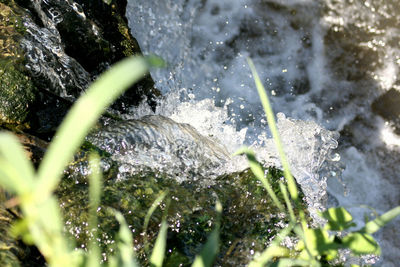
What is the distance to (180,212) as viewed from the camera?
208 centimetres

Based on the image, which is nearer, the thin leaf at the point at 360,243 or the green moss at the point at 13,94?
the thin leaf at the point at 360,243

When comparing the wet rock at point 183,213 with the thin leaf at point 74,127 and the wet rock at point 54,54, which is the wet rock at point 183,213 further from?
the thin leaf at point 74,127

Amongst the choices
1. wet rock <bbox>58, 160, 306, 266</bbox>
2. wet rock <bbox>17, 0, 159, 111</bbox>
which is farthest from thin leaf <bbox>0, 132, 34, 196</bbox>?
wet rock <bbox>17, 0, 159, 111</bbox>

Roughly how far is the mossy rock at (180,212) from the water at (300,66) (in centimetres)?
170

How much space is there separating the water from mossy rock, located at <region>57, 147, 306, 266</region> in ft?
5.57

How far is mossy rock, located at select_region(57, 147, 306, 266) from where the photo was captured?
1.81 meters

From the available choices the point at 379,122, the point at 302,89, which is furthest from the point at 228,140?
the point at 379,122

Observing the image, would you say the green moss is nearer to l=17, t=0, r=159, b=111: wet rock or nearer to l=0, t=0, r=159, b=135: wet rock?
l=0, t=0, r=159, b=135: wet rock

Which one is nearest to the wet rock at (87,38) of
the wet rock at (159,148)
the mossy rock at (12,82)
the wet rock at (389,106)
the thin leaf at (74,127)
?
the mossy rock at (12,82)

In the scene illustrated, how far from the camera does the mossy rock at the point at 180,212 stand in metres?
1.81

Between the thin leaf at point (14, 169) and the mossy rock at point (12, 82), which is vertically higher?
the mossy rock at point (12, 82)

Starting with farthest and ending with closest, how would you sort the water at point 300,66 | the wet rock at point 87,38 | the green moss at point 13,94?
the water at point 300,66 < the wet rock at point 87,38 < the green moss at point 13,94

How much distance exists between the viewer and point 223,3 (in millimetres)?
5184

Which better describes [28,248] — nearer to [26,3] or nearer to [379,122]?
[26,3]
